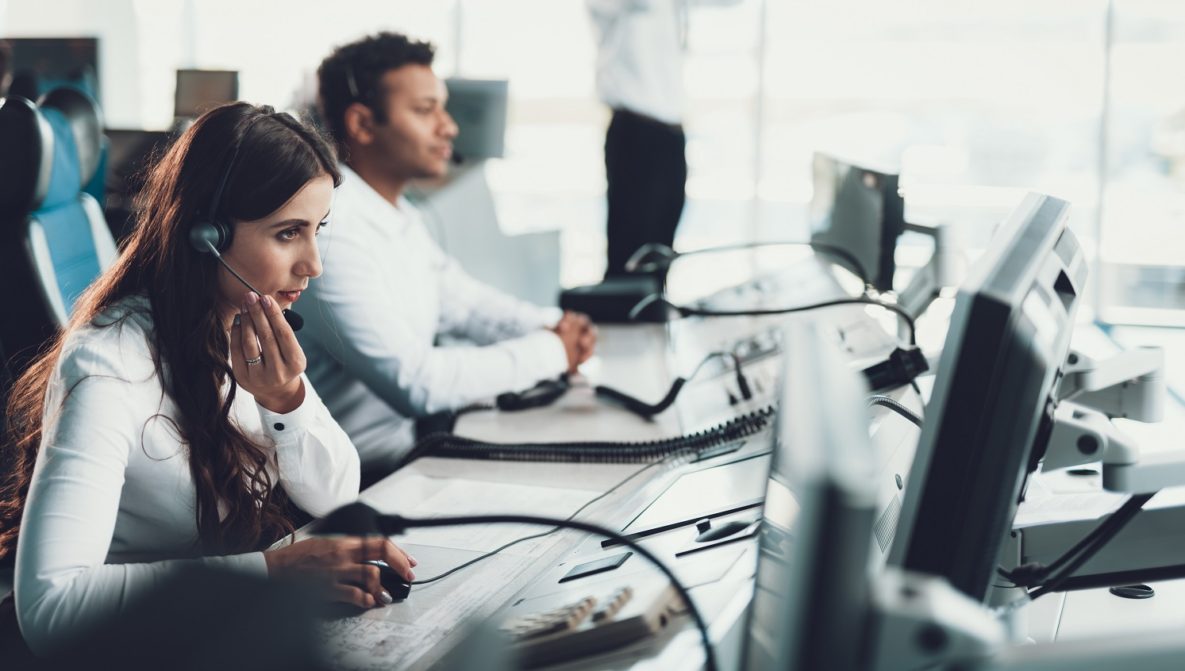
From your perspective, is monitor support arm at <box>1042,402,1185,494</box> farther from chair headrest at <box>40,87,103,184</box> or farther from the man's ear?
chair headrest at <box>40,87,103,184</box>

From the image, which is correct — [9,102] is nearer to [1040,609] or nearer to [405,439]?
[405,439]

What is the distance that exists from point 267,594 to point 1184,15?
5206 millimetres

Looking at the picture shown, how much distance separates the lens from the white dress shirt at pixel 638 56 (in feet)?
12.3

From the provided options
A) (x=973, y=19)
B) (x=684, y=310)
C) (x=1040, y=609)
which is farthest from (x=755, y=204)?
(x=1040, y=609)

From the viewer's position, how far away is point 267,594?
501mm

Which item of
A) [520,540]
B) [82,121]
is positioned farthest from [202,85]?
[520,540]

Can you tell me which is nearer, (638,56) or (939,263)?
(939,263)

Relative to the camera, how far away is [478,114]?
134 inches

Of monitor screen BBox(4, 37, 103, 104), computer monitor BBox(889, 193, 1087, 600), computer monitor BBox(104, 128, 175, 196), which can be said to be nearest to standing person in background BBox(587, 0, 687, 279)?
computer monitor BBox(104, 128, 175, 196)

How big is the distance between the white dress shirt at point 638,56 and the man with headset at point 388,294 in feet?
5.85

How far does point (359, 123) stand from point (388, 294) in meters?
0.39

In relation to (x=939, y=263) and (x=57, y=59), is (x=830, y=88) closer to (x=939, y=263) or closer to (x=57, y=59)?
(x=57, y=59)

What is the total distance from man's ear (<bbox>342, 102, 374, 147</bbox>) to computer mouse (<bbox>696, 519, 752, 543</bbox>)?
1221mm

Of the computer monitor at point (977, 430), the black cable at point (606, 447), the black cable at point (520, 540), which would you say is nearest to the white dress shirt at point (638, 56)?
the black cable at point (606, 447)
